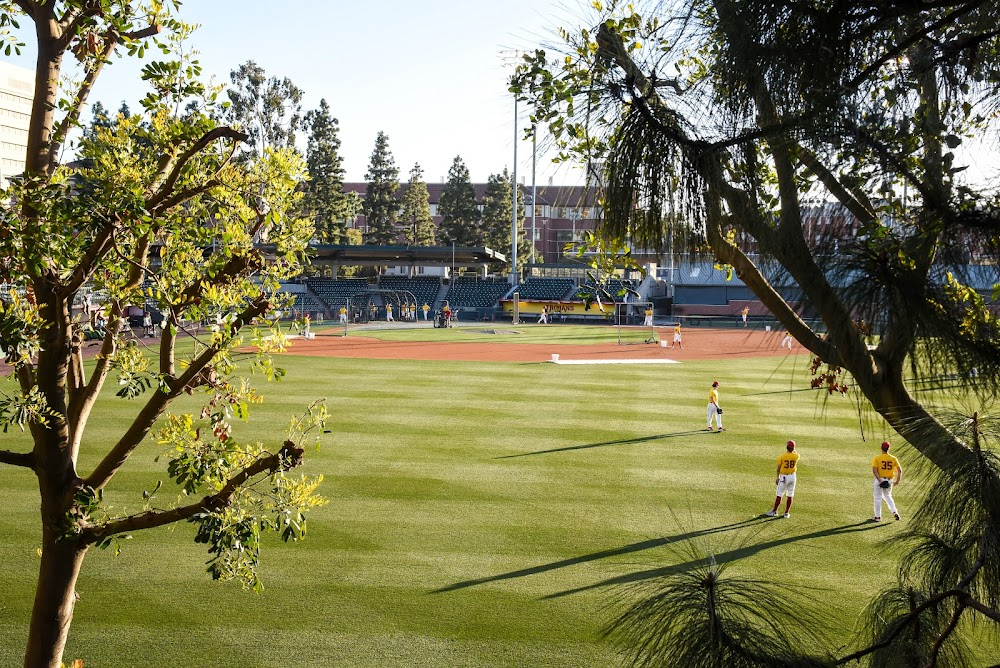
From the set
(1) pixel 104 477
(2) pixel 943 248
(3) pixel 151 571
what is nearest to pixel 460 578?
(3) pixel 151 571

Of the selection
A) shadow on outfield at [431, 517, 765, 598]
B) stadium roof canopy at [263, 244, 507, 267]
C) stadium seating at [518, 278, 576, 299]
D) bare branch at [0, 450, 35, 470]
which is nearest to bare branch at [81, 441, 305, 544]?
bare branch at [0, 450, 35, 470]

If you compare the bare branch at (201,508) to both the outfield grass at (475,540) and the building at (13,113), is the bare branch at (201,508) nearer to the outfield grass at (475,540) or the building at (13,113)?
the outfield grass at (475,540)

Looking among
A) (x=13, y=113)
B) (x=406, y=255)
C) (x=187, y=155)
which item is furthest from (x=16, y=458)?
(x=13, y=113)

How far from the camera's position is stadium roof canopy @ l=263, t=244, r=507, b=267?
2378 inches

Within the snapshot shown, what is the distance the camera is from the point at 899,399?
3465 millimetres

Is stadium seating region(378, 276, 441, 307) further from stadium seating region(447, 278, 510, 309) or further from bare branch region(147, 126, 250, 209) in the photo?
bare branch region(147, 126, 250, 209)

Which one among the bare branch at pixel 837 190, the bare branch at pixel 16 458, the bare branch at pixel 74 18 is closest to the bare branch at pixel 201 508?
the bare branch at pixel 16 458

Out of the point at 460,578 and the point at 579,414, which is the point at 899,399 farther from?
the point at 579,414

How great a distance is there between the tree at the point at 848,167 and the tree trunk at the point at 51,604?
15.5 ft

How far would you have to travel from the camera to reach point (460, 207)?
270ft

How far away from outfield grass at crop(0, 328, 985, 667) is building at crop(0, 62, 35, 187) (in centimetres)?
6678

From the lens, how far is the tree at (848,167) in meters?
2.77

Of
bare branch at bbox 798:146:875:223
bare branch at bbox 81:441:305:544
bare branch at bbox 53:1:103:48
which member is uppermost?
bare branch at bbox 53:1:103:48

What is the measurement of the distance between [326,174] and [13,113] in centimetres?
3239
